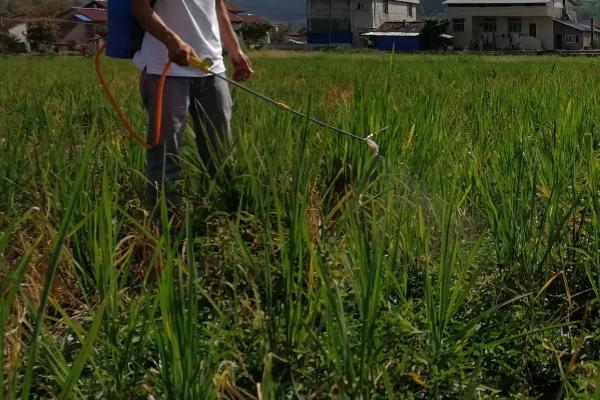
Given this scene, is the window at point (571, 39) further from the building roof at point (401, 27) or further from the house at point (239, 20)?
the house at point (239, 20)

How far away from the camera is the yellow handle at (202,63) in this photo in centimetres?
176

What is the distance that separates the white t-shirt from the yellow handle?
0.07 m

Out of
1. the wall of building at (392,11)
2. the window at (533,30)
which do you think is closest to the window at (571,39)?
the window at (533,30)

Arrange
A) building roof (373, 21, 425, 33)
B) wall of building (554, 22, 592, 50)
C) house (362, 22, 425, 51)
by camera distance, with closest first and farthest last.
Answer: wall of building (554, 22, 592, 50) → house (362, 22, 425, 51) → building roof (373, 21, 425, 33)

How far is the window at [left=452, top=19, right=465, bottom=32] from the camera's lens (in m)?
38.2

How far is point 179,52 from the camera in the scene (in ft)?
5.57

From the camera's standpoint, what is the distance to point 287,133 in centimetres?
194

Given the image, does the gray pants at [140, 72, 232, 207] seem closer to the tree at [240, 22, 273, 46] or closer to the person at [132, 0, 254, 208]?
the person at [132, 0, 254, 208]

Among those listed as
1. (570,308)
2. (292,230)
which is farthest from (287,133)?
(570,308)

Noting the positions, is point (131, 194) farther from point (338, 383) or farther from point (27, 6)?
point (27, 6)

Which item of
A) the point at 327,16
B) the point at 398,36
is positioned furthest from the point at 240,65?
the point at 327,16

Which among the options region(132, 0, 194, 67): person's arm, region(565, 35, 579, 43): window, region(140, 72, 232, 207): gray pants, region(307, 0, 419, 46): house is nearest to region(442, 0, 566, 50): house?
region(565, 35, 579, 43): window

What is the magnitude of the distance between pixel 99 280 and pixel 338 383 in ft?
1.58

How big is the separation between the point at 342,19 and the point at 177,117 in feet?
152
